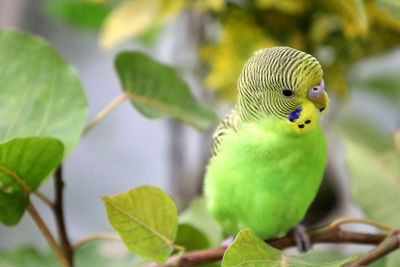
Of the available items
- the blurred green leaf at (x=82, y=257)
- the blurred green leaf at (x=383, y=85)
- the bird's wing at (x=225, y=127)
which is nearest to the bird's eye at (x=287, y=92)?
the bird's wing at (x=225, y=127)

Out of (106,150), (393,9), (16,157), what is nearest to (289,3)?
(393,9)

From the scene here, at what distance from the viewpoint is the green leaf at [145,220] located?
0.36 meters

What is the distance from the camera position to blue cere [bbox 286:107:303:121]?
1.07 feet

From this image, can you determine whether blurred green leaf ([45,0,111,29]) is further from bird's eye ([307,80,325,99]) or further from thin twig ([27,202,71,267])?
bird's eye ([307,80,325,99])

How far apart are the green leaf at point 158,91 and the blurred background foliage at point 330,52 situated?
0.44ft

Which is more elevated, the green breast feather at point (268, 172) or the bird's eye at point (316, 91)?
the bird's eye at point (316, 91)

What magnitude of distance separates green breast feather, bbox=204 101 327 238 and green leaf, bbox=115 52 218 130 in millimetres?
129

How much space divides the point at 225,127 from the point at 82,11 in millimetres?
821

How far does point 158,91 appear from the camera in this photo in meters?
0.57

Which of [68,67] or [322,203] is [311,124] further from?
[322,203]

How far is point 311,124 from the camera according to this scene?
0.34m

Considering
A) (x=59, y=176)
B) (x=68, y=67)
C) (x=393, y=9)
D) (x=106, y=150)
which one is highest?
(x=393, y=9)

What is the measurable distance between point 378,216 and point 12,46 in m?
0.48

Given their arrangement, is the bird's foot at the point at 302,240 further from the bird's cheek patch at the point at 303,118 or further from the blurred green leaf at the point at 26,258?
the blurred green leaf at the point at 26,258
